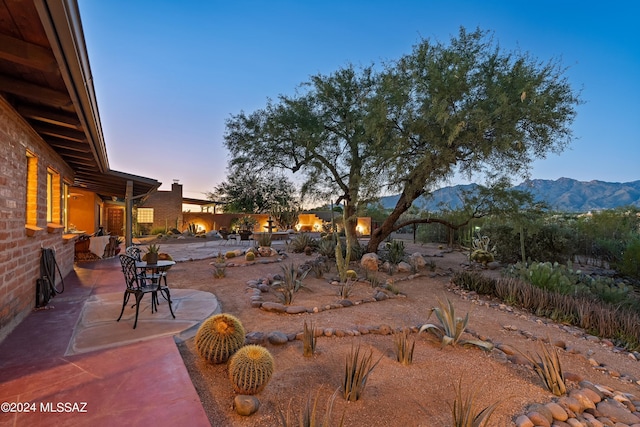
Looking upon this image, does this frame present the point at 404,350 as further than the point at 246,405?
Yes

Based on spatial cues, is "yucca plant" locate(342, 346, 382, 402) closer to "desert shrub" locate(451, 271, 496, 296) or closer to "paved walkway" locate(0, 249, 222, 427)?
"paved walkway" locate(0, 249, 222, 427)

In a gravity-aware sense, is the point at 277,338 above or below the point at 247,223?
below

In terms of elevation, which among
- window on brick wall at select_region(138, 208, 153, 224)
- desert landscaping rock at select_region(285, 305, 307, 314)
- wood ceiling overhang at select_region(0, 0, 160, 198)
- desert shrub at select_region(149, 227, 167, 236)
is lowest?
desert landscaping rock at select_region(285, 305, 307, 314)

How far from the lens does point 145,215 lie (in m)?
21.8

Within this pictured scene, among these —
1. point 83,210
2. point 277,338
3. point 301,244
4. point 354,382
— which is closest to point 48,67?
point 277,338

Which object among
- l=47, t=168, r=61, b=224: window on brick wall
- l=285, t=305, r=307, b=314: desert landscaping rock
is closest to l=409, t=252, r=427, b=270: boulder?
l=285, t=305, r=307, b=314: desert landscaping rock

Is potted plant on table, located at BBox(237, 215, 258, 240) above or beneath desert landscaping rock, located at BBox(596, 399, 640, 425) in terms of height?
above

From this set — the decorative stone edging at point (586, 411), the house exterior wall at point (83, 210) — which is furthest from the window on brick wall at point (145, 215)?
the decorative stone edging at point (586, 411)

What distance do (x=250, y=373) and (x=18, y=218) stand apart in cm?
361

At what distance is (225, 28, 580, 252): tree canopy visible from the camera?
289 inches

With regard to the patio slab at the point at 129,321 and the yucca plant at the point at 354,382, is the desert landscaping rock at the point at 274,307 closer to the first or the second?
the patio slab at the point at 129,321

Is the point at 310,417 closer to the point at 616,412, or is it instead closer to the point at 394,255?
the point at 616,412

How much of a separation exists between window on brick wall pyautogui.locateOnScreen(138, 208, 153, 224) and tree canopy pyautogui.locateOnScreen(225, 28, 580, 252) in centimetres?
1499

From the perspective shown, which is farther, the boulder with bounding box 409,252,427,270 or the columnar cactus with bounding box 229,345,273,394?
the boulder with bounding box 409,252,427,270
